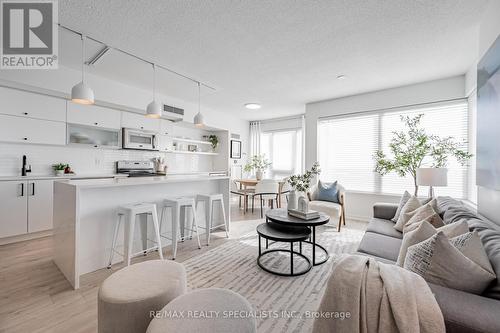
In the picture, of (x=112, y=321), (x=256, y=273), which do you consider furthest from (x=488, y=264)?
(x=112, y=321)

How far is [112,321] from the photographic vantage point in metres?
1.15

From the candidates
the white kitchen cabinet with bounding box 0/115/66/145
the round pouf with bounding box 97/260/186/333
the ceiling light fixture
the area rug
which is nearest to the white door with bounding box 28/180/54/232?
the white kitchen cabinet with bounding box 0/115/66/145

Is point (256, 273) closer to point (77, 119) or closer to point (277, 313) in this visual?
point (277, 313)

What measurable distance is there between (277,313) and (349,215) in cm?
354

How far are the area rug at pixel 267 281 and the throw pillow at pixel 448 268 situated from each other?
90 centimetres

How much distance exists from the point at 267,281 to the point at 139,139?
12.7 ft

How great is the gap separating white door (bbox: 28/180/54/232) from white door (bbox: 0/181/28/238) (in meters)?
0.05

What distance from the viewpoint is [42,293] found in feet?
6.44

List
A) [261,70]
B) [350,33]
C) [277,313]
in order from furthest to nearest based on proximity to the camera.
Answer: [261,70] < [350,33] < [277,313]

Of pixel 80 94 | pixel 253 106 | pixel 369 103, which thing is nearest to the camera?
pixel 80 94

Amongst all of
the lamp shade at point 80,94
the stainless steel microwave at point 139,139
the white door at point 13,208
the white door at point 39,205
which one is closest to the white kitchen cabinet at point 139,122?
the stainless steel microwave at point 139,139

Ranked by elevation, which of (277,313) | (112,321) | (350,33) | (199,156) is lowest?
(277,313)

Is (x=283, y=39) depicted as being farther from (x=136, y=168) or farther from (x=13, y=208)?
(x=13, y=208)

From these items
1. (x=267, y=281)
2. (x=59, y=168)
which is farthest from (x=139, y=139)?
(x=267, y=281)
